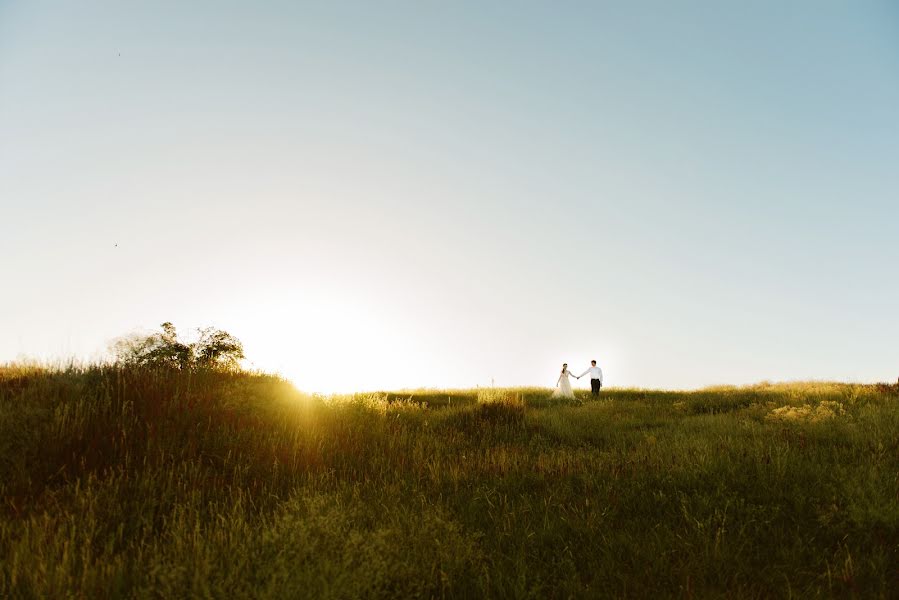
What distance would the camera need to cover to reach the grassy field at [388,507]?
3.27 meters

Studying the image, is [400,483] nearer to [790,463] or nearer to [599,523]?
[599,523]

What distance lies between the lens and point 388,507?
15.5ft

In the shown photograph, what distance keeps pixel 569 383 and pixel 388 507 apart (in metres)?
15.7

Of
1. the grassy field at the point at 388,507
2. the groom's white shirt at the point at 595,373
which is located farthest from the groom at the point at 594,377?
the grassy field at the point at 388,507

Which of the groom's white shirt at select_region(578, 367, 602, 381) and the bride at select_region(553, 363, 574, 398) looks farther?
the groom's white shirt at select_region(578, 367, 602, 381)

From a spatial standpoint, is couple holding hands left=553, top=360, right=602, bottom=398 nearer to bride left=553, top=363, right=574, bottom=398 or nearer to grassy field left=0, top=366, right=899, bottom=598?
bride left=553, top=363, right=574, bottom=398

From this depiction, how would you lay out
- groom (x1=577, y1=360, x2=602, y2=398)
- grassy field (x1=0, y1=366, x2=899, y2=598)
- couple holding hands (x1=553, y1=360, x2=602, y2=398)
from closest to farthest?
1. grassy field (x1=0, y1=366, x2=899, y2=598)
2. couple holding hands (x1=553, y1=360, x2=602, y2=398)
3. groom (x1=577, y1=360, x2=602, y2=398)

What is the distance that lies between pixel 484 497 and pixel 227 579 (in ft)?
8.89

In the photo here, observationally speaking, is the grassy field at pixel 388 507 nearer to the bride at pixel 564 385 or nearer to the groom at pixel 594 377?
the bride at pixel 564 385

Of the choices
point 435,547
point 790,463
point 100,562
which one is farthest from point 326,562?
point 790,463

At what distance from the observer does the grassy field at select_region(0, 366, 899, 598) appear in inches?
129

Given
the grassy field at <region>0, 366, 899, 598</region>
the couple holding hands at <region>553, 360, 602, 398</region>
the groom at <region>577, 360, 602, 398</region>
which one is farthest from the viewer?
the groom at <region>577, 360, 602, 398</region>

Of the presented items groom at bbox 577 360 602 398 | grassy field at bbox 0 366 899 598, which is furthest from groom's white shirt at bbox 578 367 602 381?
grassy field at bbox 0 366 899 598

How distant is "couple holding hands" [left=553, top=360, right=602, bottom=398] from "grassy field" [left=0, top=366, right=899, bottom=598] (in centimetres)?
1011
